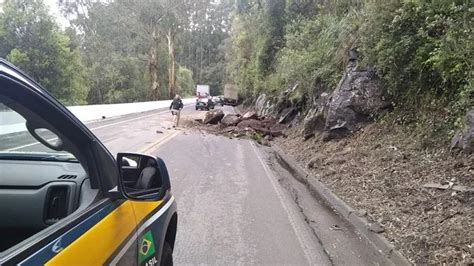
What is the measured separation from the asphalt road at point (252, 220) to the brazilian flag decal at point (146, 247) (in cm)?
135

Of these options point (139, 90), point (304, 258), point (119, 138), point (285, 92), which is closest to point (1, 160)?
point (304, 258)

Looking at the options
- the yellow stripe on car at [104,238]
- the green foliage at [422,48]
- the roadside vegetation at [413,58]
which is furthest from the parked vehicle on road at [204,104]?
the yellow stripe on car at [104,238]

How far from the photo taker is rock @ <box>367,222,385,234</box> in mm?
6164

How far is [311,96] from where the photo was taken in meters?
17.9

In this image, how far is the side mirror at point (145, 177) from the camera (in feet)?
8.78

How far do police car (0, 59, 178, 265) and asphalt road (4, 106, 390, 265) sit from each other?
36.6 inches

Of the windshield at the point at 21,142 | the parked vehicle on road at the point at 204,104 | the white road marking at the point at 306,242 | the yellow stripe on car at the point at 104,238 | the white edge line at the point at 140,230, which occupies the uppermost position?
the windshield at the point at 21,142

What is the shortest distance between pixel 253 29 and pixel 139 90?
27.8 metres

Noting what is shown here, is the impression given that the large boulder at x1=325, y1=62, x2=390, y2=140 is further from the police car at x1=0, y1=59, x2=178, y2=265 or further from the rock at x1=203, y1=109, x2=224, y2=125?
the rock at x1=203, y1=109, x2=224, y2=125

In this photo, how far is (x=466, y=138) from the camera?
7.09 metres

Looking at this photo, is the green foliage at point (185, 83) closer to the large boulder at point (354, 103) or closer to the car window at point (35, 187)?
the large boulder at point (354, 103)

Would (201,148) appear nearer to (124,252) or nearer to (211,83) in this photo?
(124,252)

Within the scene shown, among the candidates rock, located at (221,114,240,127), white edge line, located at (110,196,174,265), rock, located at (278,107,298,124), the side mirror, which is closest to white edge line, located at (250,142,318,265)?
white edge line, located at (110,196,174,265)

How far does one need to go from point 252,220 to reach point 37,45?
105 ft
